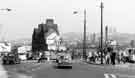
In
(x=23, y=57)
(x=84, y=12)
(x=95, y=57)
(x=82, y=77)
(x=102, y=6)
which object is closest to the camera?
(x=82, y=77)

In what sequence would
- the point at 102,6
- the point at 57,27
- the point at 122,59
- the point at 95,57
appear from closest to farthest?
the point at 122,59
the point at 102,6
the point at 95,57
the point at 57,27

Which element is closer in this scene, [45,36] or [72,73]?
[72,73]

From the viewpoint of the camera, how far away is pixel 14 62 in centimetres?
5166

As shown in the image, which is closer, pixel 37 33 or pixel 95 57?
pixel 95 57

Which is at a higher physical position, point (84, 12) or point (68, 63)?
point (84, 12)

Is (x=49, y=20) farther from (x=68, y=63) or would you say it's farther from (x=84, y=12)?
(x=68, y=63)

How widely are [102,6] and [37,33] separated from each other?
144 meters

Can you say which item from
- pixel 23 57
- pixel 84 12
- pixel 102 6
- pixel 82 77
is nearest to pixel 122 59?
pixel 102 6

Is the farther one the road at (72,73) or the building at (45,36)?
the building at (45,36)

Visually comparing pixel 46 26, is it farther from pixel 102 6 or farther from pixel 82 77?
pixel 82 77

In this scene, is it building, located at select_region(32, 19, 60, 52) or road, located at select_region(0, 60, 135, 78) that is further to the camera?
building, located at select_region(32, 19, 60, 52)

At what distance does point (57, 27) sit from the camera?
18812 centimetres

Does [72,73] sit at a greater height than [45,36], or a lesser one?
lesser

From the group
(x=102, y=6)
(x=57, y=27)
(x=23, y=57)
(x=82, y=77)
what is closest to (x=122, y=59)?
(x=102, y=6)
